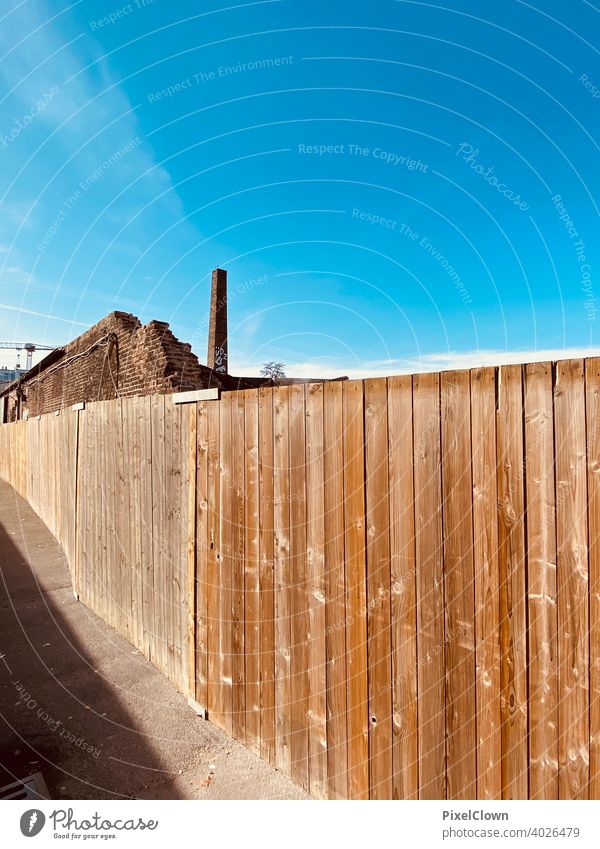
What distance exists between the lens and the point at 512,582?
156cm

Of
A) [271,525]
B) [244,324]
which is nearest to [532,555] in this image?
[271,525]

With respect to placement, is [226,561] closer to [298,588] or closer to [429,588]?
[298,588]

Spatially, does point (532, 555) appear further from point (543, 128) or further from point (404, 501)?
point (543, 128)

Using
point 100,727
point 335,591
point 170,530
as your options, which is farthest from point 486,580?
point 100,727

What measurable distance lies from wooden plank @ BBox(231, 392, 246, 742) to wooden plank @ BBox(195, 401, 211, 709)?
1.02 feet

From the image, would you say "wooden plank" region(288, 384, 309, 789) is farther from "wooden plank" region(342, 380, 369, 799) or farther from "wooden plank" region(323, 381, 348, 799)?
"wooden plank" region(342, 380, 369, 799)

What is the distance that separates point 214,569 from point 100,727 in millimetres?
1314

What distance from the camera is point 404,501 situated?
6.04 feet

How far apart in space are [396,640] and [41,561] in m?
6.28

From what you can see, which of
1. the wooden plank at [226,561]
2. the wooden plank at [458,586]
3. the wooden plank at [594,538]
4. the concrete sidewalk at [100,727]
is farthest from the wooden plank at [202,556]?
the wooden plank at [594,538]

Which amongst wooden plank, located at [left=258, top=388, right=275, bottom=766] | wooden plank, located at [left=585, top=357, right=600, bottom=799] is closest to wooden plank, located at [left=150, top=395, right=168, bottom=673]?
wooden plank, located at [left=258, top=388, right=275, bottom=766]

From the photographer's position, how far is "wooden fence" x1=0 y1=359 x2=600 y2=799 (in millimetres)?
1446

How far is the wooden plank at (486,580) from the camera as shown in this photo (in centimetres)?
158
